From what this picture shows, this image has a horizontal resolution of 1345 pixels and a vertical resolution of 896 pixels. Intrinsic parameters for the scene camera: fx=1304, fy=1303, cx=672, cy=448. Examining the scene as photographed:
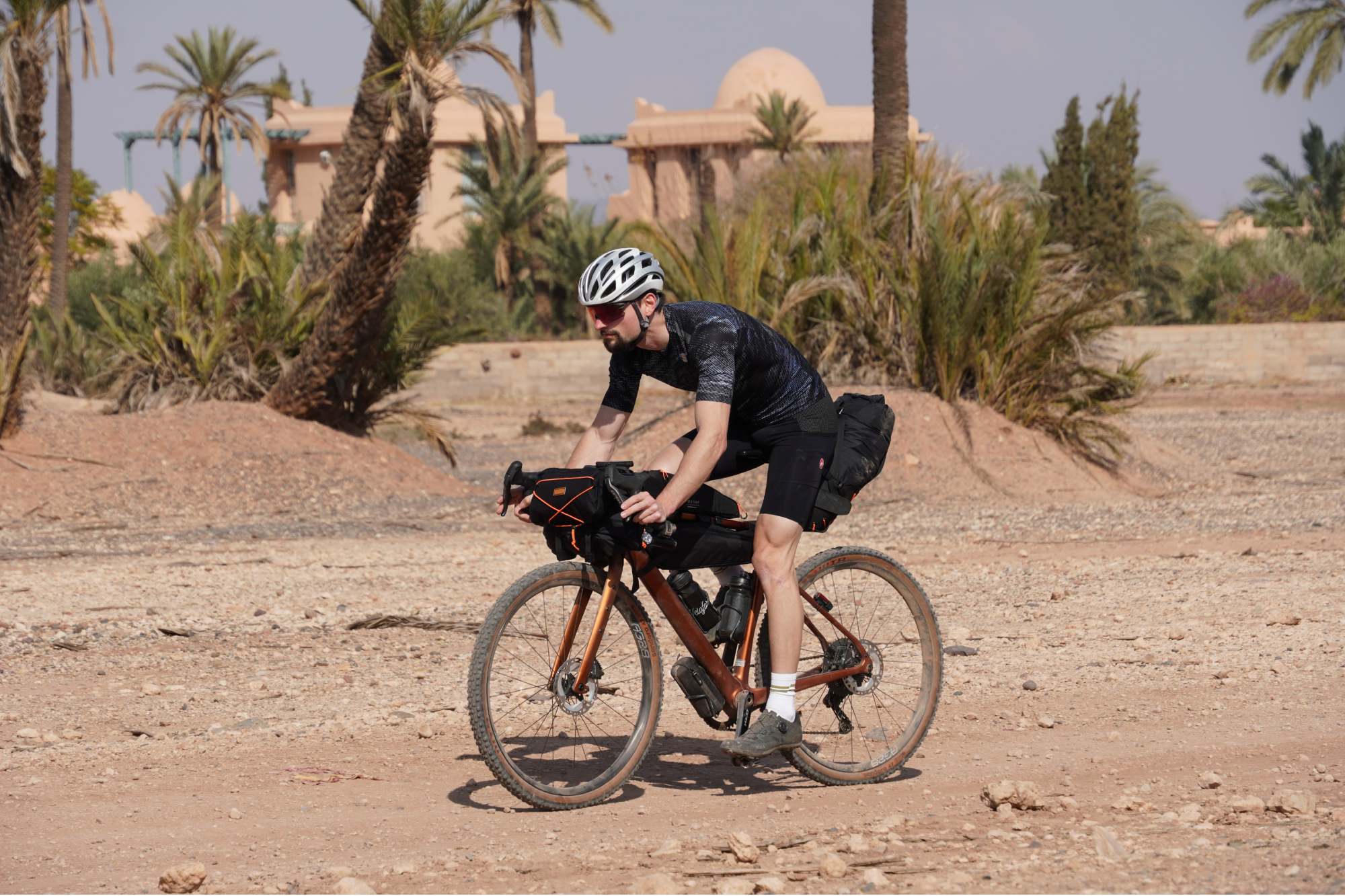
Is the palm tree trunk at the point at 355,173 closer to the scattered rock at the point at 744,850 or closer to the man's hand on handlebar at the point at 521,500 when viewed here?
the man's hand on handlebar at the point at 521,500

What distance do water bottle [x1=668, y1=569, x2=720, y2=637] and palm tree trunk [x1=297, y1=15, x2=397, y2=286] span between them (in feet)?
36.9

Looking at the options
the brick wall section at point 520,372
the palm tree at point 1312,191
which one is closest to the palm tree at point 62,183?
the brick wall section at point 520,372

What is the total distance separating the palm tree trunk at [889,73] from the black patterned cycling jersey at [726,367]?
39.9 ft

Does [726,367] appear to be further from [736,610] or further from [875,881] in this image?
[875,881]

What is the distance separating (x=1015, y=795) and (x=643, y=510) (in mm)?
1489

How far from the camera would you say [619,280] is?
4.12 m

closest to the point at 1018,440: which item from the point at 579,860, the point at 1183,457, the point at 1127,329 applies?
the point at 1183,457

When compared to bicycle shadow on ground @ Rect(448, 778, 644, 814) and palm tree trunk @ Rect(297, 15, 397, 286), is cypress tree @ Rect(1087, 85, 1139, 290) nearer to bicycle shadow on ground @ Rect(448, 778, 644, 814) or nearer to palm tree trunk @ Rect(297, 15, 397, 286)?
palm tree trunk @ Rect(297, 15, 397, 286)

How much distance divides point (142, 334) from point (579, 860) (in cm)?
1298

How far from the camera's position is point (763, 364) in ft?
14.2

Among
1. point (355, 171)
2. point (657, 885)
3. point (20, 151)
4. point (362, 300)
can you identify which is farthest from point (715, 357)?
point (20, 151)

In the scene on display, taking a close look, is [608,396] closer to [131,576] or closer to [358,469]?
[131,576]

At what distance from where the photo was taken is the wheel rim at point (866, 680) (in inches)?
185

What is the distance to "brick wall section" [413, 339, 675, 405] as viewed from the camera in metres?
32.1
